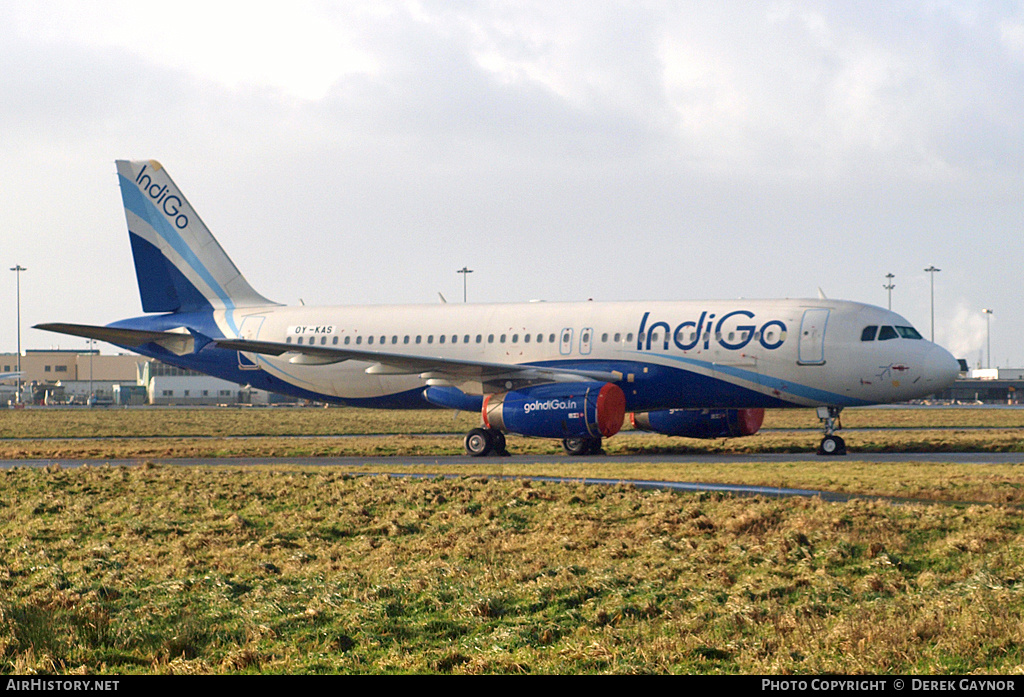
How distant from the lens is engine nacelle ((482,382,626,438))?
29797 mm

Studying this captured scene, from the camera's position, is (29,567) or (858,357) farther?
(858,357)

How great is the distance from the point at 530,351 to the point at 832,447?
924 cm

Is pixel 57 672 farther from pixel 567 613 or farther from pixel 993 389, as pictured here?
pixel 993 389

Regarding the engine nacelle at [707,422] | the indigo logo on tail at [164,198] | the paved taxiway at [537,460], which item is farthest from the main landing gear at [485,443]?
the indigo logo on tail at [164,198]

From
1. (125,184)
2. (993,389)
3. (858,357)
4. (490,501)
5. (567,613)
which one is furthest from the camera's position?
(993,389)

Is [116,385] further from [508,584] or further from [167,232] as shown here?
[508,584]

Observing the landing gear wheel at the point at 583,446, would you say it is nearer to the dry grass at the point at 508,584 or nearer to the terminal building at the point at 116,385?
the dry grass at the point at 508,584

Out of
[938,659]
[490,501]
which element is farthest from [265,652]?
[490,501]

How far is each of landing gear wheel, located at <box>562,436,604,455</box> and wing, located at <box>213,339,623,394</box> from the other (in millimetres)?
2111

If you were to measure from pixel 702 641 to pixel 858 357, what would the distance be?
20.7 metres

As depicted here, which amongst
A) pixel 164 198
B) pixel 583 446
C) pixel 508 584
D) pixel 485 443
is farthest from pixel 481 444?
pixel 508 584

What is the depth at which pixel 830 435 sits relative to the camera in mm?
30688

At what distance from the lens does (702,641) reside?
1085cm

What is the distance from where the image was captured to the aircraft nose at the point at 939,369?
29719 millimetres
